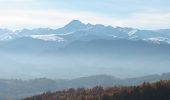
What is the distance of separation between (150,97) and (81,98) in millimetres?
27630

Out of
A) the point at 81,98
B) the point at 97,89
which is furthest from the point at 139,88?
the point at 97,89

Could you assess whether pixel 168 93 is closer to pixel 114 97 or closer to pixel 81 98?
pixel 114 97

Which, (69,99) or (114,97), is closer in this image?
(114,97)

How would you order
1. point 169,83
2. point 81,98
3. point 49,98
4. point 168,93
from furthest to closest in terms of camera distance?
1. point 49,98
2. point 81,98
3. point 169,83
4. point 168,93

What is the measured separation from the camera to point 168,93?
130 m

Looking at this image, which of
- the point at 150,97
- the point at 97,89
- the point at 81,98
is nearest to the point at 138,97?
the point at 150,97

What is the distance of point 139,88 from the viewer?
142 m

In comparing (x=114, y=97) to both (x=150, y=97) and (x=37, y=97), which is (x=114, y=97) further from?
(x=37, y=97)

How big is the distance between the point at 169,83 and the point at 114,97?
52.9 ft

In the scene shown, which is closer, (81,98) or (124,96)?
(124,96)

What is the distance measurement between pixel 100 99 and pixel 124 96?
27.1 ft

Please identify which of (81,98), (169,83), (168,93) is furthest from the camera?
(81,98)

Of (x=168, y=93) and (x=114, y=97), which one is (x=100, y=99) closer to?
(x=114, y=97)

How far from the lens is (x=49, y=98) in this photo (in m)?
175
